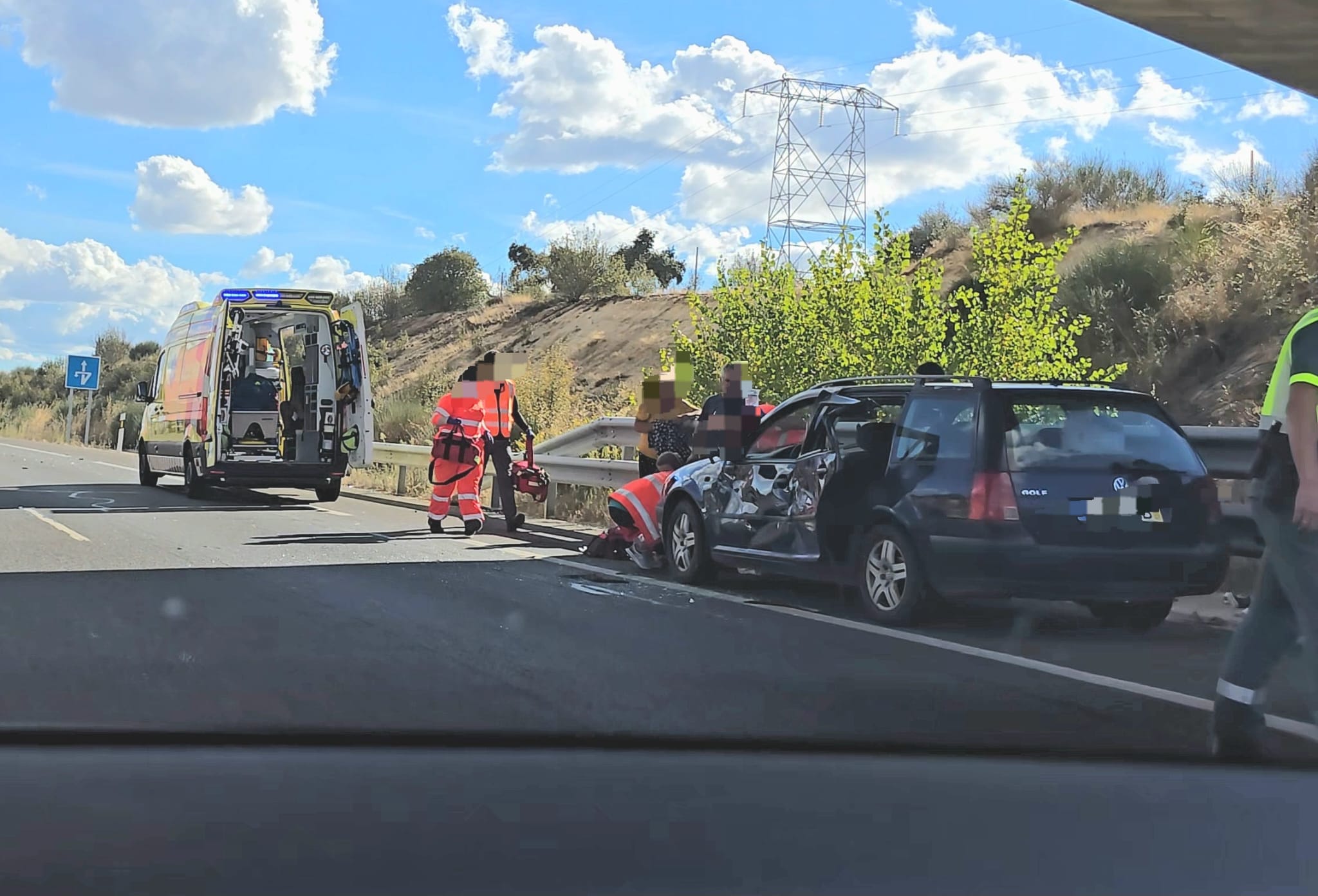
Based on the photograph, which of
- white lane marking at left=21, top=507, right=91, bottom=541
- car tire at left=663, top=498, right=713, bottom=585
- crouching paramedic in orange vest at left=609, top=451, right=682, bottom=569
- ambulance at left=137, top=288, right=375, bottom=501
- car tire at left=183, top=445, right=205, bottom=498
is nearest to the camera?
car tire at left=663, top=498, right=713, bottom=585

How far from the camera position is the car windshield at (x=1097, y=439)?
7371 millimetres

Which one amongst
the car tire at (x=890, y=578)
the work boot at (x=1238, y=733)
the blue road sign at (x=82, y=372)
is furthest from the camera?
the blue road sign at (x=82, y=372)

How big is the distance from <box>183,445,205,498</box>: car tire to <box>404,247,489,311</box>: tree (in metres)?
44.6

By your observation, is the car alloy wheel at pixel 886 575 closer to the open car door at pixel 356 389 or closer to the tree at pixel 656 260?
the open car door at pixel 356 389

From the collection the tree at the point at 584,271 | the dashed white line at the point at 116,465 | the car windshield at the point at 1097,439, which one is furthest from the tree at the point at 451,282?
the car windshield at the point at 1097,439

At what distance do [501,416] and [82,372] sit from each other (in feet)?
119

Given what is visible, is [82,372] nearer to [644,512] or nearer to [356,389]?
[356,389]

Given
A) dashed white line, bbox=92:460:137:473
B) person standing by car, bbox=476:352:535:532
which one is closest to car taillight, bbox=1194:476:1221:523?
person standing by car, bbox=476:352:535:532

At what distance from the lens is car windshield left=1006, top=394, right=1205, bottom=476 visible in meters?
7.37

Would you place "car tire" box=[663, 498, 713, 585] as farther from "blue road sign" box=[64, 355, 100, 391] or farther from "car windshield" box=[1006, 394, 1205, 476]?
"blue road sign" box=[64, 355, 100, 391]

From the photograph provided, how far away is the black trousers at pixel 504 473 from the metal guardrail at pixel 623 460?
820 mm

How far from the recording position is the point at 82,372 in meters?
45.5

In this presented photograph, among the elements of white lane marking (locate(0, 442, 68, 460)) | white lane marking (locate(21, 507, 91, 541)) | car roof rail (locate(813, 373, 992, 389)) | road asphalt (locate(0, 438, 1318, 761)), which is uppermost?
car roof rail (locate(813, 373, 992, 389))

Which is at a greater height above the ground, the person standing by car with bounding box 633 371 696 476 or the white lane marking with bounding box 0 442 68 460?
the person standing by car with bounding box 633 371 696 476
